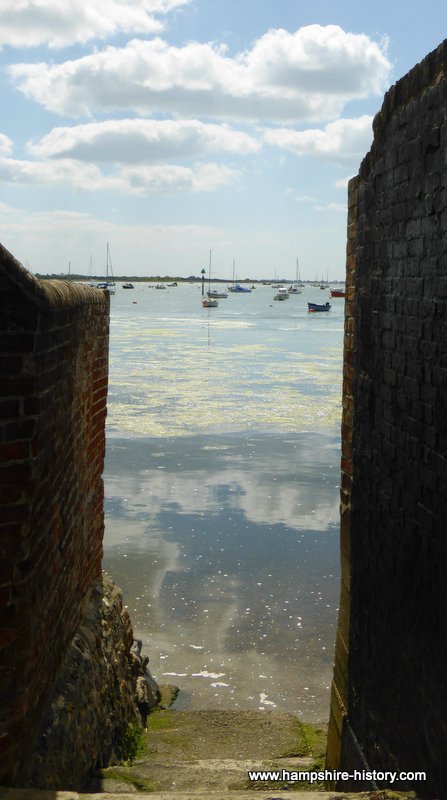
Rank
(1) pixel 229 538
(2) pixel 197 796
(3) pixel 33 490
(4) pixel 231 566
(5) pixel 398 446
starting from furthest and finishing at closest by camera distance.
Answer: (1) pixel 229 538, (4) pixel 231 566, (5) pixel 398 446, (2) pixel 197 796, (3) pixel 33 490

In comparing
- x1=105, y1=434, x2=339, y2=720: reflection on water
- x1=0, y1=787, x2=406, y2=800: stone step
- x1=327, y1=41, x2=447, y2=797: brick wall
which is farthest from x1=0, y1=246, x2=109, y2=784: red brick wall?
x1=105, y1=434, x2=339, y2=720: reflection on water

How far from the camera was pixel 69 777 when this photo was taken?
467cm

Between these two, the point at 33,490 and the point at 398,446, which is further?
the point at 398,446

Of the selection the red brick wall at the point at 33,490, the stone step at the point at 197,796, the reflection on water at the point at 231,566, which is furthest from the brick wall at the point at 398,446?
the reflection on water at the point at 231,566

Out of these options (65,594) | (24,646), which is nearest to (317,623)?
(65,594)

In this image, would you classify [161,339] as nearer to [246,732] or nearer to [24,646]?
[246,732]

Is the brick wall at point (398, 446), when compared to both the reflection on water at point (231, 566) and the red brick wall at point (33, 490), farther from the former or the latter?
the reflection on water at point (231, 566)

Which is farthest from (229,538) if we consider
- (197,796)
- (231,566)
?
(197,796)

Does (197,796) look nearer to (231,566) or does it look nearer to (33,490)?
(33,490)

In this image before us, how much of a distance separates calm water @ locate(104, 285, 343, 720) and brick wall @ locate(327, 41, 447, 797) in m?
3.52

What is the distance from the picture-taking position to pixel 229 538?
14.0 m

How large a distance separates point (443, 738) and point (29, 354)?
2602 mm

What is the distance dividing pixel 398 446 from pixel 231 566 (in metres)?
8.38

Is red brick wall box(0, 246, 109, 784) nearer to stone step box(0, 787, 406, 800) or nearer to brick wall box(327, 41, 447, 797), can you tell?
stone step box(0, 787, 406, 800)
